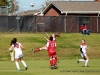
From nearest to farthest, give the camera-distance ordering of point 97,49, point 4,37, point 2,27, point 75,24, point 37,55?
1. point 37,55
2. point 97,49
3. point 4,37
4. point 2,27
5. point 75,24

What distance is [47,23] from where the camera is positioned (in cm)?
5838

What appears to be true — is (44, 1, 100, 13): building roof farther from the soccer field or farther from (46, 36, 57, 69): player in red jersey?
(46, 36, 57, 69): player in red jersey

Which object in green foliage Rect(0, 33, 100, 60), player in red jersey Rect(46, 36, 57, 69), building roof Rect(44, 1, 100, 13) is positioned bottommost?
green foliage Rect(0, 33, 100, 60)

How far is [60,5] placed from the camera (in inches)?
2694

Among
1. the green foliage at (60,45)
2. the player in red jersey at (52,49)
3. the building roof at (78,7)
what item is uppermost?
the building roof at (78,7)

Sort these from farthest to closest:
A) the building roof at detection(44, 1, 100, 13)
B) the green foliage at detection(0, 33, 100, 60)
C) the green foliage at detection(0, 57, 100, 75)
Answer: the building roof at detection(44, 1, 100, 13) → the green foliage at detection(0, 33, 100, 60) → the green foliage at detection(0, 57, 100, 75)

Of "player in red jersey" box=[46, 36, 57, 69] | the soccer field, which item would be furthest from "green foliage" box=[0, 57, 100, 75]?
"player in red jersey" box=[46, 36, 57, 69]

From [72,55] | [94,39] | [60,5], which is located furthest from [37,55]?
[60,5]

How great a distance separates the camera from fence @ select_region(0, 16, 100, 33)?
184ft

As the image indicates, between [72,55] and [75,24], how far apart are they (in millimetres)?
16806

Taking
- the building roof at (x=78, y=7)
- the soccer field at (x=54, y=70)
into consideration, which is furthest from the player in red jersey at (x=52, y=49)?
the building roof at (x=78, y=7)

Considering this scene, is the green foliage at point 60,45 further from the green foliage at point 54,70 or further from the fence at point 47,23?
the green foliage at point 54,70

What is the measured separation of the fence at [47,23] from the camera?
56.1 m

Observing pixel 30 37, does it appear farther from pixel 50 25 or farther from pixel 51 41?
pixel 51 41
